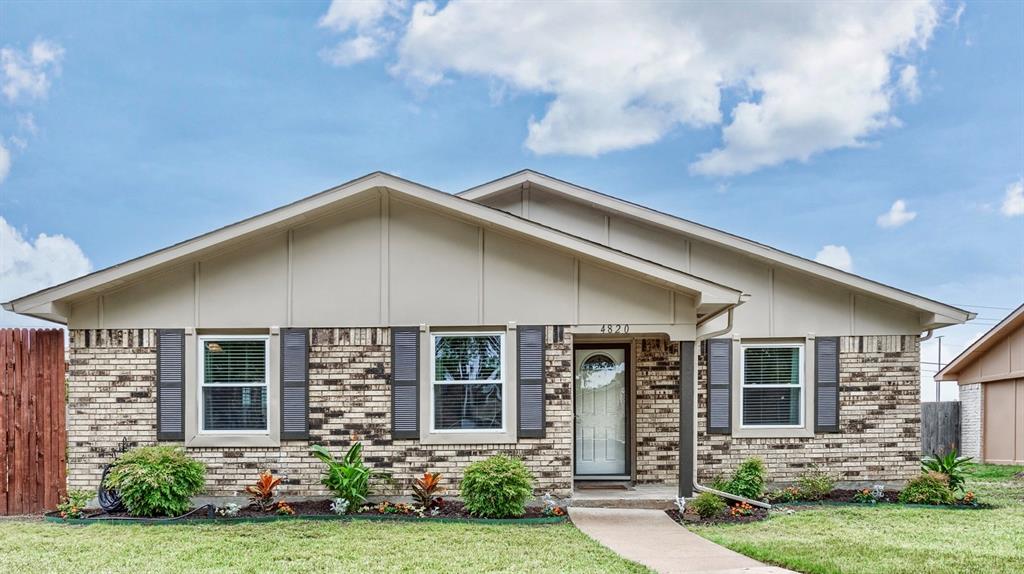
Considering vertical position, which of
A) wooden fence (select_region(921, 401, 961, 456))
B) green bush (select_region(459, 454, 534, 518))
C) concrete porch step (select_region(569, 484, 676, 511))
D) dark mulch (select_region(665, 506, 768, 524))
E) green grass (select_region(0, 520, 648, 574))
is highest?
green bush (select_region(459, 454, 534, 518))

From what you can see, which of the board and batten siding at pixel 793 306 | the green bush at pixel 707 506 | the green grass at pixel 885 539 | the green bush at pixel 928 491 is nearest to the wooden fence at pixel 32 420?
the green bush at pixel 707 506

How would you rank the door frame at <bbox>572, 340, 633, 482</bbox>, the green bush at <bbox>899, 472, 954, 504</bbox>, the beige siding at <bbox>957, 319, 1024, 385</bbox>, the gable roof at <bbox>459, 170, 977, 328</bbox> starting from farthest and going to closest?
the beige siding at <bbox>957, 319, 1024, 385</bbox> → the door frame at <bbox>572, 340, 633, 482</bbox> → the gable roof at <bbox>459, 170, 977, 328</bbox> → the green bush at <bbox>899, 472, 954, 504</bbox>

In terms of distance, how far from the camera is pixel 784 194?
1584 centimetres

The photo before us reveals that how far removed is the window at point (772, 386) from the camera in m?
11.5

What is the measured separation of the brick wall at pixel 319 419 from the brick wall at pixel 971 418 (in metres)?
15.6

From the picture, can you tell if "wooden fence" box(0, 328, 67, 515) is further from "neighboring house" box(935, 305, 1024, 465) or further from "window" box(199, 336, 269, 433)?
"neighboring house" box(935, 305, 1024, 465)

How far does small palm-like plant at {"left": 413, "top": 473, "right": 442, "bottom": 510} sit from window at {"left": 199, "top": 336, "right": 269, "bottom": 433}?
7.35 feet

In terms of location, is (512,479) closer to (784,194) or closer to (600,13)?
(600,13)

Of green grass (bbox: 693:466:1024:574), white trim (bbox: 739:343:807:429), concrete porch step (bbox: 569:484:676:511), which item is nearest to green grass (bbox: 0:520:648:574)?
concrete porch step (bbox: 569:484:676:511)

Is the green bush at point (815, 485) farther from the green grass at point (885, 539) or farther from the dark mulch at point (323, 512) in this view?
the dark mulch at point (323, 512)

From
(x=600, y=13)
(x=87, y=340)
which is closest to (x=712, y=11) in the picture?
(x=600, y=13)

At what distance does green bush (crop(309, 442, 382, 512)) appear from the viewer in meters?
9.23

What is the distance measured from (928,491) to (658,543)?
5357 mm

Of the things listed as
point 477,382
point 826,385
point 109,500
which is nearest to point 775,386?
point 826,385
